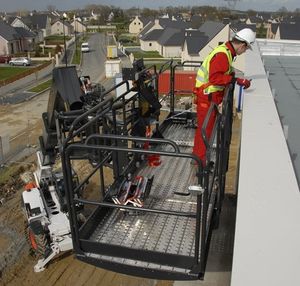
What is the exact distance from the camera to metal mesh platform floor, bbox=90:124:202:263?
4211 millimetres

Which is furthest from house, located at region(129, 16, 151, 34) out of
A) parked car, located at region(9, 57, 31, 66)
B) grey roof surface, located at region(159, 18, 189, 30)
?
parked car, located at region(9, 57, 31, 66)

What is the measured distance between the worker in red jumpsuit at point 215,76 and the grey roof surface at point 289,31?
45.9 metres

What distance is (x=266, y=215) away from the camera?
120 inches

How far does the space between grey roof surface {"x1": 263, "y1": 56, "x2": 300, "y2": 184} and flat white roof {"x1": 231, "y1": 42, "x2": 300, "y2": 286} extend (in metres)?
0.20

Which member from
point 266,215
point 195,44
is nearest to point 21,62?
point 195,44

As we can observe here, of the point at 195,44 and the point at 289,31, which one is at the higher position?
the point at 289,31

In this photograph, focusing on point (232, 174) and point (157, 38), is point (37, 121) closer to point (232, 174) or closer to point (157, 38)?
point (232, 174)

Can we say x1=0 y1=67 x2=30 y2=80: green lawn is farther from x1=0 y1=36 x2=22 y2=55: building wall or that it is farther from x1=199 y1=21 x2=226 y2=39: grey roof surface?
x1=199 y1=21 x2=226 y2=39: grey roof surface

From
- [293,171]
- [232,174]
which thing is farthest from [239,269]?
[232,174]

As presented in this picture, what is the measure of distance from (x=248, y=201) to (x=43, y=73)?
144 feet

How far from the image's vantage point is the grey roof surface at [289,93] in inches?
197

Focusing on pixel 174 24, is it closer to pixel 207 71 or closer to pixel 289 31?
pixel 289 31

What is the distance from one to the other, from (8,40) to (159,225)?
6149 cm

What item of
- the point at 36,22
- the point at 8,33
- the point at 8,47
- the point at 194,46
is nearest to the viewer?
the point at 194,46
